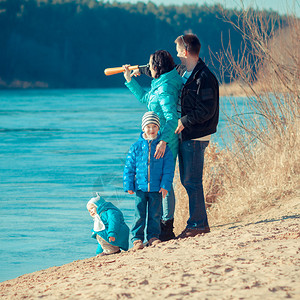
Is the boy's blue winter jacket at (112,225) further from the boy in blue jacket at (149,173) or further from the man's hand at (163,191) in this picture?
the man's hand at (163,191)

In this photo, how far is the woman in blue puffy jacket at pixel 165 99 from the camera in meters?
5.14

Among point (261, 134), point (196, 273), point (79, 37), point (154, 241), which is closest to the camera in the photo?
point (196, 273)

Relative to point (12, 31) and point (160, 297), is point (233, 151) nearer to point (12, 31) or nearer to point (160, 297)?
point (160, 297)

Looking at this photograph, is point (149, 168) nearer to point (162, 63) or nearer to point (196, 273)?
point (162, 63)

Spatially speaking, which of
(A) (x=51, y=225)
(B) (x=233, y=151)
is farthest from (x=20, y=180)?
(B) (x=233, y=151)

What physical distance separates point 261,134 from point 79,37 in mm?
74182

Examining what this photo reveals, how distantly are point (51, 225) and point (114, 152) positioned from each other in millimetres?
8027

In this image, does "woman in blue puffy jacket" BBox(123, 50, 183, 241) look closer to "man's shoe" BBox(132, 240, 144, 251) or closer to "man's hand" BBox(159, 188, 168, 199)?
"man's hand" BBox(159, 188, 168, 199)

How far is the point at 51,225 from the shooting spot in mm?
8234

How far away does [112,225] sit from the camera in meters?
5.46

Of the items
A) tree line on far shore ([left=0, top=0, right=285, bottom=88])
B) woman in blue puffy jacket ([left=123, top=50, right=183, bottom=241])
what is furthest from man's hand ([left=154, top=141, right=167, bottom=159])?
tree line on far shore ([left=0, top=0, right=285, bottom=88])

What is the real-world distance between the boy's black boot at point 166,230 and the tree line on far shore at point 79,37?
60989 millimetres

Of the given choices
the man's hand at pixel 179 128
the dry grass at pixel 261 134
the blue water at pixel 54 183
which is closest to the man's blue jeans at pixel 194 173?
the man's hand at pixel 179 128

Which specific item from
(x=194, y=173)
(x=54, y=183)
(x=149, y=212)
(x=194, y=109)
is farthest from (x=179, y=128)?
(x=54, y=183)
